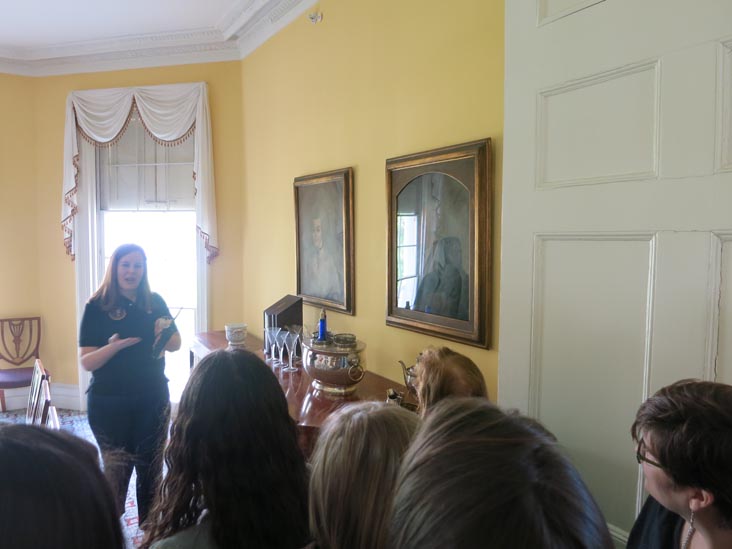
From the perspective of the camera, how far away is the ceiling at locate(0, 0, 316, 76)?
344 cm

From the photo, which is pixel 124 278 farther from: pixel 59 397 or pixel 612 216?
pixel 59 397

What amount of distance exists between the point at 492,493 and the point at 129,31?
453 cm

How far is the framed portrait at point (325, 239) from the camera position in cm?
267

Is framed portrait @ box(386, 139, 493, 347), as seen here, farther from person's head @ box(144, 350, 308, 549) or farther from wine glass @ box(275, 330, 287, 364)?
person's head @ box(144, 350, 308, 549)

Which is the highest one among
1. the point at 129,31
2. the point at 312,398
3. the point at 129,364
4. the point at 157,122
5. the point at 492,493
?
the point at 129,31

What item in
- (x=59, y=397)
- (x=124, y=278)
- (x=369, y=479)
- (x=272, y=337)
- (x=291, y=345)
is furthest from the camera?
(x=59, y=397)

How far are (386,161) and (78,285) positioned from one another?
3.52 metres

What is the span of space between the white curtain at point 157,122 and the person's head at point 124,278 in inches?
65.4

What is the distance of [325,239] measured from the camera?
9.46 feet

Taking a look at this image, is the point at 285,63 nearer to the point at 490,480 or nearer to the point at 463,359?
the point at 463,359

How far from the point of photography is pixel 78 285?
4.51 metres

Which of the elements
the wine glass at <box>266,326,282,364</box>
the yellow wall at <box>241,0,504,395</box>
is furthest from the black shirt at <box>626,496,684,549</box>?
the wine glass at <box>266,326,282,364</box>

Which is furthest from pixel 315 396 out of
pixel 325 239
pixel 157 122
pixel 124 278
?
pixel 157 122

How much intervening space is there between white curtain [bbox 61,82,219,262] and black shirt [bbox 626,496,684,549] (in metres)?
3.67
